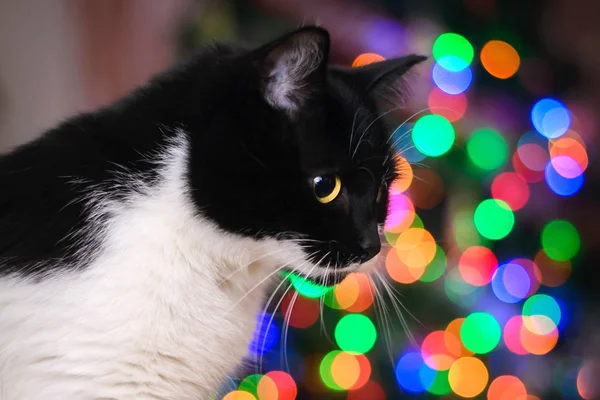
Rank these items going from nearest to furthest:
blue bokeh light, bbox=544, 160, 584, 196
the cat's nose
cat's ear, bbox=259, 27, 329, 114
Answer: cat's ear, bbox=259, 27, 329, 114, the cat's nose, blue bokeh light, bbox=544, 160, 584, 196

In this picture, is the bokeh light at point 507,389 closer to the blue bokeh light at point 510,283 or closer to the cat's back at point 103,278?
the blue bokeh light at point 510,283

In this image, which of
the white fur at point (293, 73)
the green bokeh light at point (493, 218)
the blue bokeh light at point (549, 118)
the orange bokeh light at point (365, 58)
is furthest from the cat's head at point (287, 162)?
the blue bokeh light at point (549, 118)

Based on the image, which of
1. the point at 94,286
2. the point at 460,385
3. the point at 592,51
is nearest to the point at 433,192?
the point at 460,385

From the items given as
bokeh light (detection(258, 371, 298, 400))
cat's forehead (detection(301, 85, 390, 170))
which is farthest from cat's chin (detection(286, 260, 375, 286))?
bokeh light (detection(258, 371, 298, 400))

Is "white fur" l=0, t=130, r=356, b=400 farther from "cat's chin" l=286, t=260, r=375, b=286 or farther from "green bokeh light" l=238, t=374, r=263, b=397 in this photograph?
"green bokeh light" l=238, t=374, r=263, b=397

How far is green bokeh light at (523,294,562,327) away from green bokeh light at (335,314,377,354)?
39 centimetres

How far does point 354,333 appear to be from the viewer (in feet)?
4.00

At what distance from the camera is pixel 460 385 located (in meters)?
1.25

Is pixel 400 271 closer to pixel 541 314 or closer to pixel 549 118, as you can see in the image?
pixel 541 314

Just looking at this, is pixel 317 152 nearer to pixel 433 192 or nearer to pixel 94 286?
pixel 94 286

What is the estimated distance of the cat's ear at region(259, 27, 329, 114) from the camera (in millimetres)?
517

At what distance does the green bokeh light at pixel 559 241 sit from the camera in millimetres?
1288

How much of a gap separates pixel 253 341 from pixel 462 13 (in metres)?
0.91

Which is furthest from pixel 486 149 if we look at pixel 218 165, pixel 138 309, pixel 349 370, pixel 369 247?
pixel 138 309
